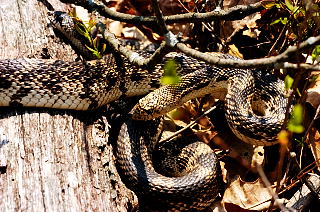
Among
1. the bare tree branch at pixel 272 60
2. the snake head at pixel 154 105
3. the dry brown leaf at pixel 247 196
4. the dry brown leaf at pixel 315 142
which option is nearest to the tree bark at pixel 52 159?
the snake head at pixel 154 105

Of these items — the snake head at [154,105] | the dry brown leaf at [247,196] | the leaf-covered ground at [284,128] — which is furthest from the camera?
the snake head at [154,105]

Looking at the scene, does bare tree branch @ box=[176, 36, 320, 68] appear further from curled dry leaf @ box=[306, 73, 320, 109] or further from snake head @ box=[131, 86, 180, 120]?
curled dry leaf @ box=[306, 73, 320, 109]

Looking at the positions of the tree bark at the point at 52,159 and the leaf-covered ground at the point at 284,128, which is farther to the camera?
the leaf-covered ground at the point at 284,128

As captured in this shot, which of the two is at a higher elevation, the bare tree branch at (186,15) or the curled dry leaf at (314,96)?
the bare tree branch at (186,15)

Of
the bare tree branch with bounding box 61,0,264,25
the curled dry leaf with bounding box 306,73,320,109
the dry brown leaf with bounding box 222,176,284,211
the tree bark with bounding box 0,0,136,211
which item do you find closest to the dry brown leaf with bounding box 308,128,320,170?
the curled dry leaf with bounding box 306,73,320,109

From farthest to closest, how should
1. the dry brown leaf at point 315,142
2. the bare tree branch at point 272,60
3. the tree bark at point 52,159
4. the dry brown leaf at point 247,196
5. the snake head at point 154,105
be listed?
the snake head at point 154,105, the dry brown leaf at point 315,142, the dry brown leaf at point 247,196, the tree bark at point 52,159, the bare tree branch at point 272,60

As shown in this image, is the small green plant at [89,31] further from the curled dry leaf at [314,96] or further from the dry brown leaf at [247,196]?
the curled dry leaf at [314,96]

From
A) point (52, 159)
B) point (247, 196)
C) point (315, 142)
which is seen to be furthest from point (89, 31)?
point (315, 142)

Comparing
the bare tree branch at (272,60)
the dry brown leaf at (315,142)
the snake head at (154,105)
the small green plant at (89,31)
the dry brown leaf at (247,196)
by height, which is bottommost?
the dry brown leaf at (247,196)
